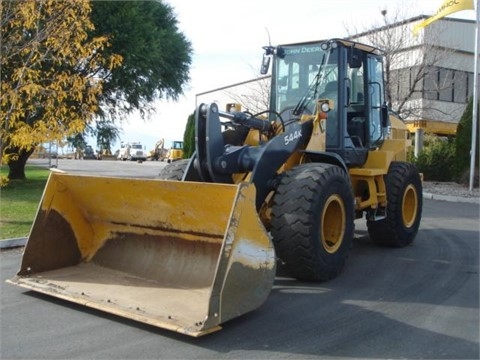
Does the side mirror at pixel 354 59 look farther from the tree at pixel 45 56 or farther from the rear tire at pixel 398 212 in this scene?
the tree at pixel 45 56

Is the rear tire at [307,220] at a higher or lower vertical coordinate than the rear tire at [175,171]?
lower

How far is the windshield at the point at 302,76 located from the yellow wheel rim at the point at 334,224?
4.94 feet

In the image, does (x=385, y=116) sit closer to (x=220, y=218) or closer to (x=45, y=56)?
(x=220, y=218)

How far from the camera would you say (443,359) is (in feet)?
12.3

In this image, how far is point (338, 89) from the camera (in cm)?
670

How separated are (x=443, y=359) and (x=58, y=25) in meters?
8.07

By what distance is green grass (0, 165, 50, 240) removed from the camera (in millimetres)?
8469

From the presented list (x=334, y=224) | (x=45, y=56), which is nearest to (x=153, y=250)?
(x=334, y=224)

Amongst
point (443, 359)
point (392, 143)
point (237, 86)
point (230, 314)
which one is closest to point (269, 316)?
point (230, 314)

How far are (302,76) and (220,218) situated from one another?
9.83ft

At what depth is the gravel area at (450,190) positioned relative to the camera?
15.3 meters

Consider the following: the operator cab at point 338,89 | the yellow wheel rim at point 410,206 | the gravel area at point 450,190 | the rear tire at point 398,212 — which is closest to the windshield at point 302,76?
the operator cab at point 338,89

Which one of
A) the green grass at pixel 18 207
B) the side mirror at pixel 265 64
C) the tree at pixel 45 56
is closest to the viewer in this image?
the side mirror at pixel 265 64

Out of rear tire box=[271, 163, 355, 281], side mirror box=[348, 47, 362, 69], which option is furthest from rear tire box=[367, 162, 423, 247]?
rear tire box=[271, 163, 355, 281]
